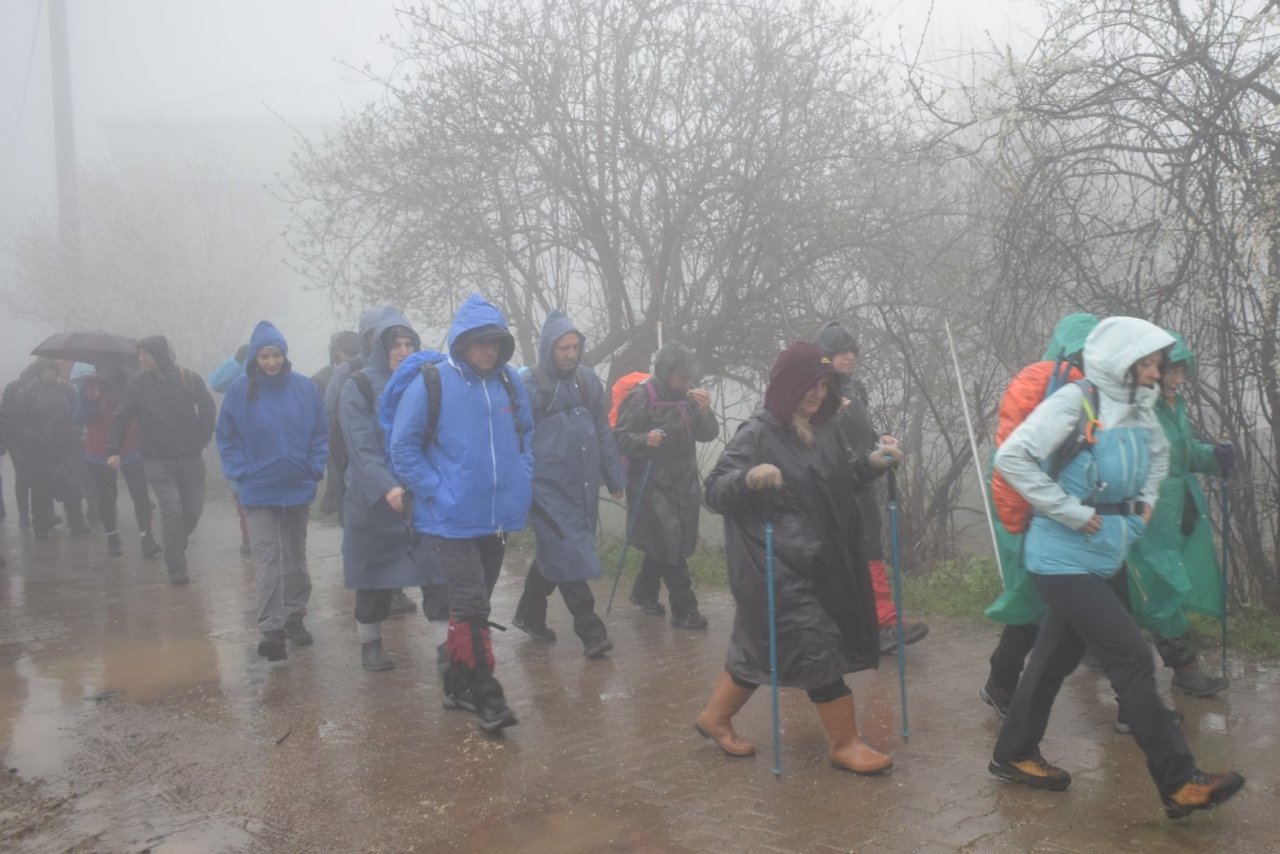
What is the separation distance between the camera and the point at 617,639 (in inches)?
319

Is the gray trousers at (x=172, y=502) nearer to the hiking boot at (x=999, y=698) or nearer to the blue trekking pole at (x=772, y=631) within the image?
the blue trekking pole at (x=772, y=631)

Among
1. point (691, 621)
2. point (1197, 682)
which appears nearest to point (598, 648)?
point (691, 621)

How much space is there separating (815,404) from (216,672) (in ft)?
13.9

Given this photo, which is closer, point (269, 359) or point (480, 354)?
point (480, 354)

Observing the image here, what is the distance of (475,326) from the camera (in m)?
6.29

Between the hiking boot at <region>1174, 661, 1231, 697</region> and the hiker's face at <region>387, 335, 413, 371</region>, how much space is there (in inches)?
172

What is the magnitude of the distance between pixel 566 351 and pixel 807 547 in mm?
2840

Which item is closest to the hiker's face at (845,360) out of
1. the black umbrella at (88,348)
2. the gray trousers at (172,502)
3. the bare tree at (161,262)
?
the gray trousers at (172,502)

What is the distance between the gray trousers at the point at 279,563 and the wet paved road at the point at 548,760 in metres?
0.29

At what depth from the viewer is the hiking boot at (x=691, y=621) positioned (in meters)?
8.24

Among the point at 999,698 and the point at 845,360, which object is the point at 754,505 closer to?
the point at 999,698

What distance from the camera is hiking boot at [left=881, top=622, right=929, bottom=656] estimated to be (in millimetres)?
7266

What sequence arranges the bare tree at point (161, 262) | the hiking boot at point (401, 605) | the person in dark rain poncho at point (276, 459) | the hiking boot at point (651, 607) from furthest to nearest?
the bare tree at point (161, 262)
the hiking boot at point (401, 605)
the hiking boot at point (651, 607)
the person in dark rain poncho at point (276, 459)

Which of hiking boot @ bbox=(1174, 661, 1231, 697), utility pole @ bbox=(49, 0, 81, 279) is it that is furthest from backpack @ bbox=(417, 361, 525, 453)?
utility pole @ bbox=(49, 0, 81, 279)
